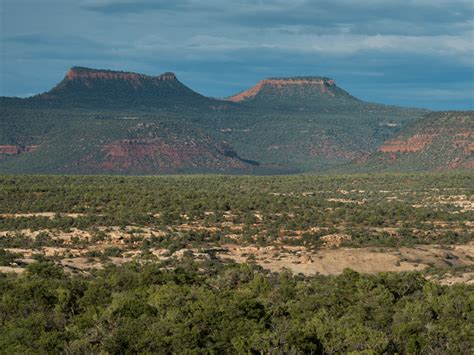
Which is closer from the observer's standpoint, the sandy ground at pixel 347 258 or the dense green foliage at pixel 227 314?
the dense green foliage at pixel 227 314

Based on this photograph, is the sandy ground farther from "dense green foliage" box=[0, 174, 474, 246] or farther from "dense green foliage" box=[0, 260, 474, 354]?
"dense green foliage" box=[0, 260, 474, 354]

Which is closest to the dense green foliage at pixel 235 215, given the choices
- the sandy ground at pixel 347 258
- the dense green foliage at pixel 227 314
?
the sandy ground at pixel 347 258

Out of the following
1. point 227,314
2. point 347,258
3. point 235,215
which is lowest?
point 347,258

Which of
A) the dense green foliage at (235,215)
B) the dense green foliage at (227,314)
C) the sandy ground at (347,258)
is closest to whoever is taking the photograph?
the dense green foliage at (227,314)

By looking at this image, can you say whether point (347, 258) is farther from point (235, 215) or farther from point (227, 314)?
point (227, 314)

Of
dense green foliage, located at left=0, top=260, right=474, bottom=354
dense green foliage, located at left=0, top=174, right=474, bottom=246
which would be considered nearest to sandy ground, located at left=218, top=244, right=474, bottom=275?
dense green foliage, located at left=0, top=174, right=474, bottom=246

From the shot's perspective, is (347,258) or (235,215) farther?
(235,215)

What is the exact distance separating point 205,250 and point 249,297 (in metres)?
24.7

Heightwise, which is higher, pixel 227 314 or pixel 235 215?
pixel 227 314

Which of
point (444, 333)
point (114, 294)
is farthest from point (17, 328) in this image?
point (444, 333)

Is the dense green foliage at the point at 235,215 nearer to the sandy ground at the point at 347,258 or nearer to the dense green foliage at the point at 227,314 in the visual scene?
the sandy ground at the point at 347,258

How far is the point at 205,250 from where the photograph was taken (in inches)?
2689

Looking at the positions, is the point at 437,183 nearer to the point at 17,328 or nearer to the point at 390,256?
the point at 390,256

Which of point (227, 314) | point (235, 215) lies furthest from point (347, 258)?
point (227, 314)
